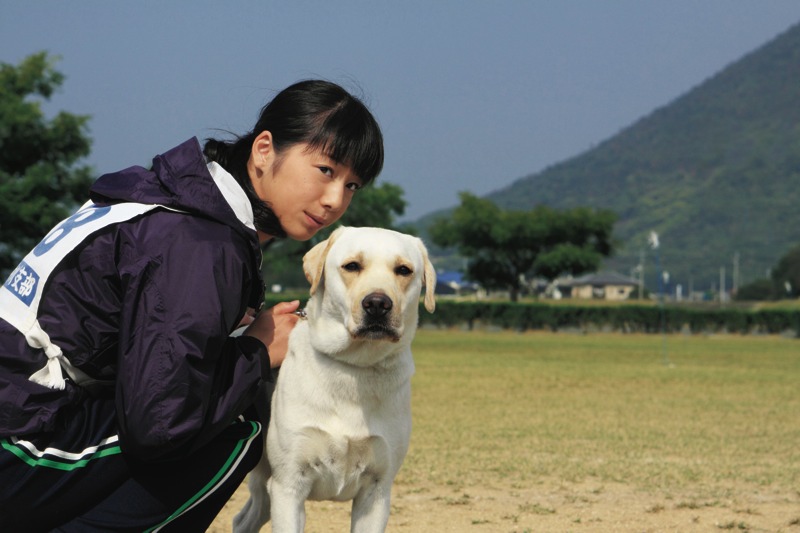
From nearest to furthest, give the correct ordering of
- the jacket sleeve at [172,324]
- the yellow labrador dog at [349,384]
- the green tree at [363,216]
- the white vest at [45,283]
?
the jacket sleeve at [172,324] → the white vest at [45,283] → the yellow labrador dog at [349,384] → the green tree at [363,216]

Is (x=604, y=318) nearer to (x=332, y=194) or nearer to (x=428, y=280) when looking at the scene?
(x=428, y=280)

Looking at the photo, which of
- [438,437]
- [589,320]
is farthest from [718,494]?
[589,320]

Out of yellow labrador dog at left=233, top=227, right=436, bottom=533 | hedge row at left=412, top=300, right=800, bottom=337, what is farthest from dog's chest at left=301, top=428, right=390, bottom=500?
hedge row at left=412, top=300, right=800, bottom=337

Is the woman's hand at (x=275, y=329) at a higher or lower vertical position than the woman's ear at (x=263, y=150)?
lower

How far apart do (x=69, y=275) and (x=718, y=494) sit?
5.65 meters

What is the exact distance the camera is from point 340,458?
3.67 meters

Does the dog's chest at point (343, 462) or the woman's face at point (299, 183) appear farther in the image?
the dog's chest at point (343, 462)

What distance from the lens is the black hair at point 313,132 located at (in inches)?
135

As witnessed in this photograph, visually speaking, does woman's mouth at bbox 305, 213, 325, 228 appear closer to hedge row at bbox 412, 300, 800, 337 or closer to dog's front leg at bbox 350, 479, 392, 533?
dog's front leg at bbox 350, 479, 392, 533

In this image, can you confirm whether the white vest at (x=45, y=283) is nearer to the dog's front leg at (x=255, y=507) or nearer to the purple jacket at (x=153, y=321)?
the purple jacket at (x=153, y=321)

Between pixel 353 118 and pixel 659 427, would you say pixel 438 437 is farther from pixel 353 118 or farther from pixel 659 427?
pixel 353 118

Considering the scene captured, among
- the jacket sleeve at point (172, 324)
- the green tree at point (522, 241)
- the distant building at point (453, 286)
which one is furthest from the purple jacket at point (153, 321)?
the distant building at point (453, 286)

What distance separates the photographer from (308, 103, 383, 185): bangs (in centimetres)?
342

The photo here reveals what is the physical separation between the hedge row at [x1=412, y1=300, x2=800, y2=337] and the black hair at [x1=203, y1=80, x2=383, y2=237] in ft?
138
